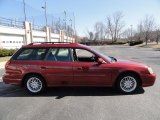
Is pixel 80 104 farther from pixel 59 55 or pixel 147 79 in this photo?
pixel 147 79

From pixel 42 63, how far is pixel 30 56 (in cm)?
51

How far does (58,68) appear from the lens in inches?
285

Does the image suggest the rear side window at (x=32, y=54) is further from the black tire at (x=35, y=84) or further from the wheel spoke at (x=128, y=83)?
the wheel spoke at (x=128, y=83)

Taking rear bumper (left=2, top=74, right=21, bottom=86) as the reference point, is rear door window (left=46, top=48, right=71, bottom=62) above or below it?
above

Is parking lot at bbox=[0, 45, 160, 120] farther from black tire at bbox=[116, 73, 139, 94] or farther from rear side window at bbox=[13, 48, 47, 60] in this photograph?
rear side window at bbox=[13, 48, 47, 60]

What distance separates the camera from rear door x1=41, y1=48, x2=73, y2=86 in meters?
7.23

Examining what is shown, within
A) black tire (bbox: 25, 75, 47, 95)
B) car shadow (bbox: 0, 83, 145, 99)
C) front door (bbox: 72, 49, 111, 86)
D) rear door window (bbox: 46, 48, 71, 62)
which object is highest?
rear door window (bbox: 46, 48, 71, 62)

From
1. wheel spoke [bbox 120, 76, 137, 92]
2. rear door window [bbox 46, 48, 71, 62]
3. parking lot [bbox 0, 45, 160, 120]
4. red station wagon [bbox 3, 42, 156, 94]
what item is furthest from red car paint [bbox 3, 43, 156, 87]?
parking lot [bbox 0, 45, 160, 120]

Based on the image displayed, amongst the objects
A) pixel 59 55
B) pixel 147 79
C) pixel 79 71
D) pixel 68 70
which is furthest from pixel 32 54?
pixel 147 79

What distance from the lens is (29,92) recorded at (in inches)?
295

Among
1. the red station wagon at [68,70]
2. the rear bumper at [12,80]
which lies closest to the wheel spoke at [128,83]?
the red station wagon at [68,70]

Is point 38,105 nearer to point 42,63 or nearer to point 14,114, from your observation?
point 14,114

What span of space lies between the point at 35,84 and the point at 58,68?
0.92 meters

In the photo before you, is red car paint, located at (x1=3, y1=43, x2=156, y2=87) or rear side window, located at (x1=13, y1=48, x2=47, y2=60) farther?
rear side window, located at (x1=13, y1=48, x2=47, y2=60)
